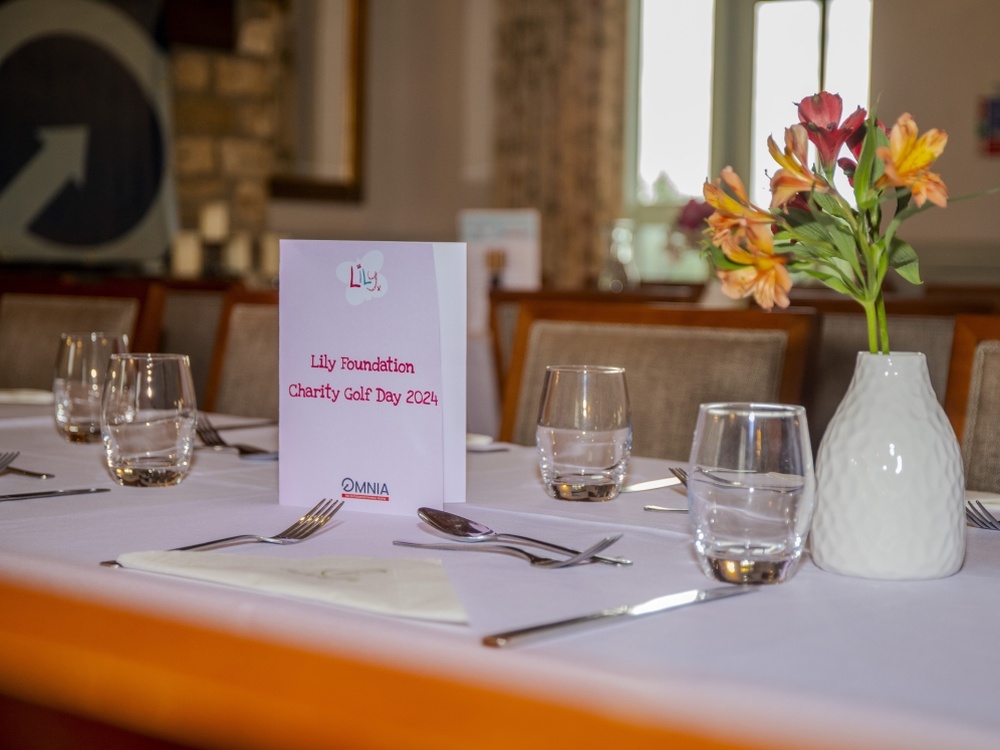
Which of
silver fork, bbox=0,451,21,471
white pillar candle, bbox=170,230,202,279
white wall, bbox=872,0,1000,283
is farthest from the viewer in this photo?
white wall, bbox=872,0,1000,283

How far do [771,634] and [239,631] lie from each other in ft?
0.99

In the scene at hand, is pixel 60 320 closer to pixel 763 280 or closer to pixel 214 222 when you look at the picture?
pixel 763 280

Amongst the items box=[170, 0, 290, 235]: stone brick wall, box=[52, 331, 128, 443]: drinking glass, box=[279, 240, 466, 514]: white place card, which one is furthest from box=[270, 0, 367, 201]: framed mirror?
box=[279, 240, 466, 514]: white place card

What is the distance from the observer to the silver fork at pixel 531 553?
809 millimetres

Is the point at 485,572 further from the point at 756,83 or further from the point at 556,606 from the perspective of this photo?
the point at 756,83

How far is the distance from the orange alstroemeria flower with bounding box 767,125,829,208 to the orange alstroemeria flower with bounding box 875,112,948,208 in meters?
0.05

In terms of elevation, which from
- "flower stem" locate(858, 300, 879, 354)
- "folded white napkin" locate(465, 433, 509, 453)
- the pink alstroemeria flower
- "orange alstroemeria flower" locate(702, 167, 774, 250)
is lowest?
"folded white napkin" locate(465, 433, 509, 453)

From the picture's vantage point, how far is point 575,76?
6973 millimetres

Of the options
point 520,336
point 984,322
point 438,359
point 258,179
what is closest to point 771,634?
point 438,359

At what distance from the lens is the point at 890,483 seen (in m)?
0.83

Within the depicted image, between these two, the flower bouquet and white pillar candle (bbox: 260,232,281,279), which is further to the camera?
white pillar candle (bbox: 260,232,281,279)

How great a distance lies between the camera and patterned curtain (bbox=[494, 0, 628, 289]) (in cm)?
693

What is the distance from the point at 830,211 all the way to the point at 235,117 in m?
5.28

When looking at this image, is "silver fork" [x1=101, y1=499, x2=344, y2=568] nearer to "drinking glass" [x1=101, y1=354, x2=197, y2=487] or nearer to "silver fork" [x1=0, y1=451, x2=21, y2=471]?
"drinking glass" [x1=101, y1=354, x2=197, y2=487]
